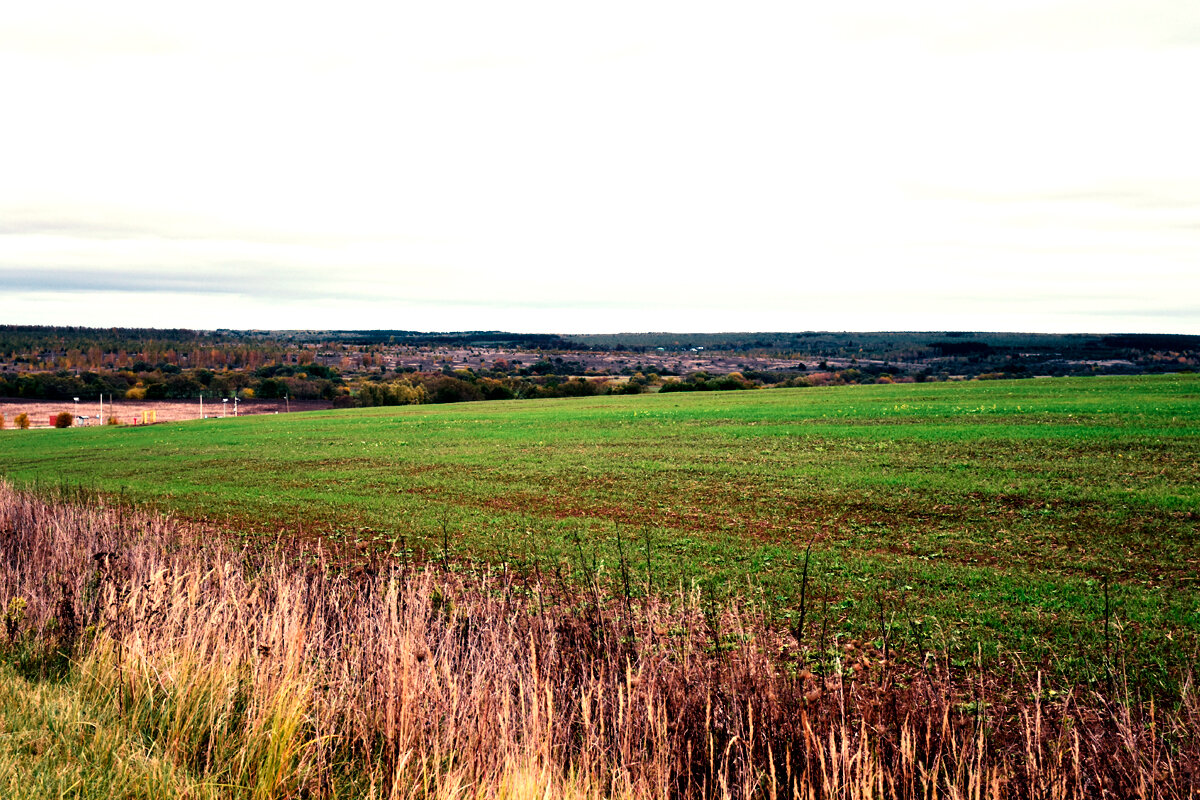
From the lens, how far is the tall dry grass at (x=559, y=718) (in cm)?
498

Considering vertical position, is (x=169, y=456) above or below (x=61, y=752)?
below

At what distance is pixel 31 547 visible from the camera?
476 inches

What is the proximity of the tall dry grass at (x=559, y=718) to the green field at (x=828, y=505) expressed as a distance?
3.66 ft

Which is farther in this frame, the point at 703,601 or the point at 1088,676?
the point at 703,601

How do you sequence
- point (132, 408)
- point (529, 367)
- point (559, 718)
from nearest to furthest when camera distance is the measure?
point (559, 718), point (132, 408), point (529, 367)

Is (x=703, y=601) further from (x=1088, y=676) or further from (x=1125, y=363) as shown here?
(x=1125, y=363)

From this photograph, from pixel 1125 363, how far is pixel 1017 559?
4179 inches

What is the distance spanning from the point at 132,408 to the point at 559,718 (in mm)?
123463

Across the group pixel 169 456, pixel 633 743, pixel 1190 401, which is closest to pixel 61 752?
pixel 633 743

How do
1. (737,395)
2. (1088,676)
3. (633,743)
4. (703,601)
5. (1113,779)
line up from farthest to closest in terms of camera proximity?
1. (737,395)
2. (703,601)
3. (1088,676)
4. (633,743)
5. (1113,779)

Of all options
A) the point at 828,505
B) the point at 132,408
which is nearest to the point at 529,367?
the point at 132,408

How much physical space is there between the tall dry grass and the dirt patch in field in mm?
89897

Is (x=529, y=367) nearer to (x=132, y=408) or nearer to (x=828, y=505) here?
(x=132, y=408)

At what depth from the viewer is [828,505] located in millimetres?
17656
